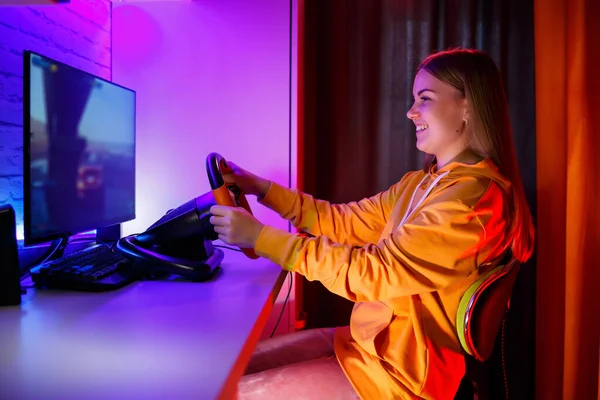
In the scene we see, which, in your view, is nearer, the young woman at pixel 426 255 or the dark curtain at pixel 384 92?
the young woman at pixel 426 255

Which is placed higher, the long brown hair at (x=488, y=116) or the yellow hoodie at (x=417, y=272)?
the long brown hair at (x=488, y=116)

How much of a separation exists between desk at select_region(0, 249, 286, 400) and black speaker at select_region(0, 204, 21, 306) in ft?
0.07

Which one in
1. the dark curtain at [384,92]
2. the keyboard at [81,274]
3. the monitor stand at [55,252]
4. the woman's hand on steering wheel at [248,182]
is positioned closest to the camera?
the keyboard at [81,274]

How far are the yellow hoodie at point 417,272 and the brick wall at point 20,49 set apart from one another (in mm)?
768

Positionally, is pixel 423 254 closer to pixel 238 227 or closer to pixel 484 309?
pixel 484 309

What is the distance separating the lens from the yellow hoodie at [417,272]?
0.94m

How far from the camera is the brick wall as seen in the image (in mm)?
1261

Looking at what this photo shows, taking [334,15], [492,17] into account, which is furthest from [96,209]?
[492,17]

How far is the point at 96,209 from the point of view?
4.22 feet

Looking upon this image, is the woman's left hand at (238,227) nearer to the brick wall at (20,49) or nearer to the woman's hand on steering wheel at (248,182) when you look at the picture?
the woman's hand on steering wheel at (248,182)

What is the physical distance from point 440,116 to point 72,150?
927 millimetres

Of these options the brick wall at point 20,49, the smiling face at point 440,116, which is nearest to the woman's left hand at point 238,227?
the smiling face at point 440,116

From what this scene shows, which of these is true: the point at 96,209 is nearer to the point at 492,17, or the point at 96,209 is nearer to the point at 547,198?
the point at 547,198

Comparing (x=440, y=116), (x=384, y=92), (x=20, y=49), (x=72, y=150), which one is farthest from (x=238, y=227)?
(x=384, y=92)
